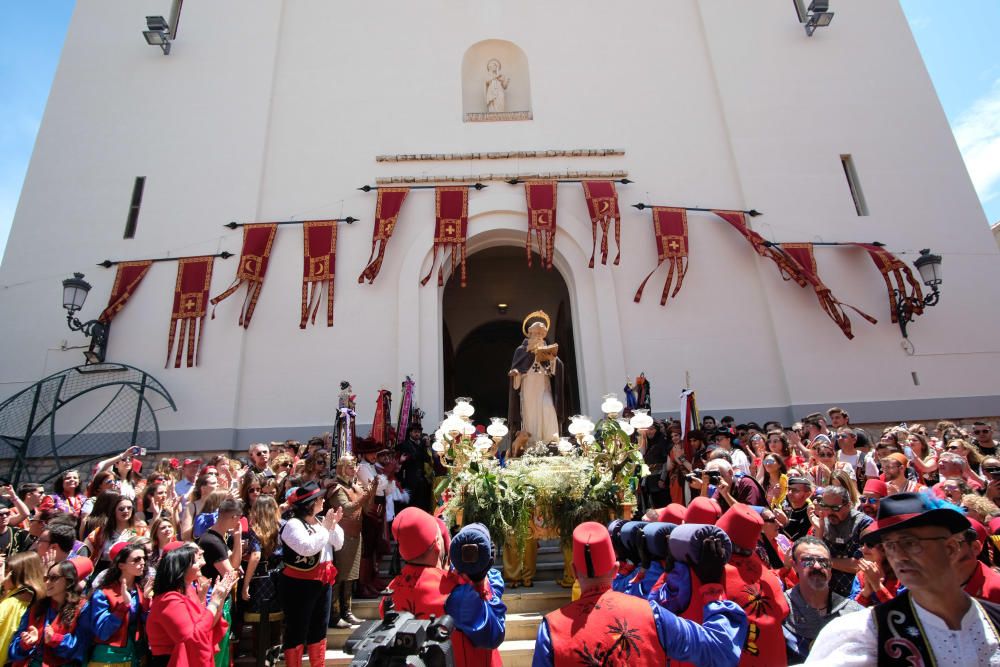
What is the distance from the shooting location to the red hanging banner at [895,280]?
433 inches

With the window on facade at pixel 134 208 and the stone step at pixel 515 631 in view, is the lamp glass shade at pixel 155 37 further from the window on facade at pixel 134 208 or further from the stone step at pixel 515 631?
the stone step at pixel 515 631

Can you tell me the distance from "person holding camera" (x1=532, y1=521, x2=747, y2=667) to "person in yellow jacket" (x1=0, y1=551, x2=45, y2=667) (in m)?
3.21

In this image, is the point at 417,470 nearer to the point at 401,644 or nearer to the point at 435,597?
the point at 435,597

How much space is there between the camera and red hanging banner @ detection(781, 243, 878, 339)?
36.5 ft

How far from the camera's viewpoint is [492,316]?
60.7ft

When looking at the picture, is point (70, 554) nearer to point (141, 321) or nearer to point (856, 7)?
point (141, 321)

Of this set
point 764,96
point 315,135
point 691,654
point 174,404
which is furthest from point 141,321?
point 764,96

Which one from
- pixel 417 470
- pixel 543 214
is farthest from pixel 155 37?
pixel 417 470

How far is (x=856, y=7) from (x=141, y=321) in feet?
56.1

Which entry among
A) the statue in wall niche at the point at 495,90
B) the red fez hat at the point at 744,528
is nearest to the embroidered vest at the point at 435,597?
the red fez hat at the point at 744,528

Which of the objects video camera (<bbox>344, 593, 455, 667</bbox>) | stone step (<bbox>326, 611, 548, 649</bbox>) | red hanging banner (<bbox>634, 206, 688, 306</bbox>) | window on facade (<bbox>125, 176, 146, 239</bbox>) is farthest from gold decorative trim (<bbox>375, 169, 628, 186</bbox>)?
video camera (<bbox>344, 593, 455, 667</bbox>)

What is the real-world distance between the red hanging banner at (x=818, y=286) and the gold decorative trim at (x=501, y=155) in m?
3.99

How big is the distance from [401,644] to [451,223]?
10306 mm

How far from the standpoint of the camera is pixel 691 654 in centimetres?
245
